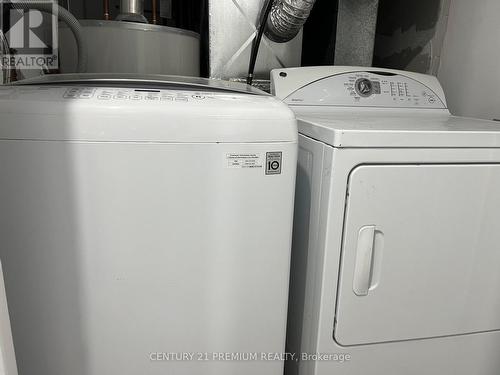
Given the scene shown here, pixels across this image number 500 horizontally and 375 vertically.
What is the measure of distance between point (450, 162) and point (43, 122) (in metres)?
0.85

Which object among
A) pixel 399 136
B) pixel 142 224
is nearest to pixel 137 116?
pixel 142 224

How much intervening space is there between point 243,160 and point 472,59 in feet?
3.54

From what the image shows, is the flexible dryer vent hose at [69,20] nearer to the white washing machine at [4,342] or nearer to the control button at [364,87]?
the control button at [364,87]

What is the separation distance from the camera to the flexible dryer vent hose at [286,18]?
1382 mm

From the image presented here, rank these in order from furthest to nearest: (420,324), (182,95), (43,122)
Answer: (420,324) < (182,95) < (43,122)

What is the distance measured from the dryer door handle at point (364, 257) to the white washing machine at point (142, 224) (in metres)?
0.16

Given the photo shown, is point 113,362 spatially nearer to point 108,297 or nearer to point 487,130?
point 108,297

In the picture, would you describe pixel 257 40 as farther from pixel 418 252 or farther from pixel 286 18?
pixel 418 252

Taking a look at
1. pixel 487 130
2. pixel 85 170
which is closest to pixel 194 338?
pixel 85 170

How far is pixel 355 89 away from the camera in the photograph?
52.2 inches

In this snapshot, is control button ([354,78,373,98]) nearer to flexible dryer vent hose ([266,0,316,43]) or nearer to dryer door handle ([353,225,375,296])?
flexible dryer vent hose ([266,0,316,43])

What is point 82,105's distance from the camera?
72cm

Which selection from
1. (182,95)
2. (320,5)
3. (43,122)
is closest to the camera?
(43,122)

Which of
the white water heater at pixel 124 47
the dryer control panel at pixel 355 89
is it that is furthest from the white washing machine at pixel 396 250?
the white water heater at pixel 124 47
